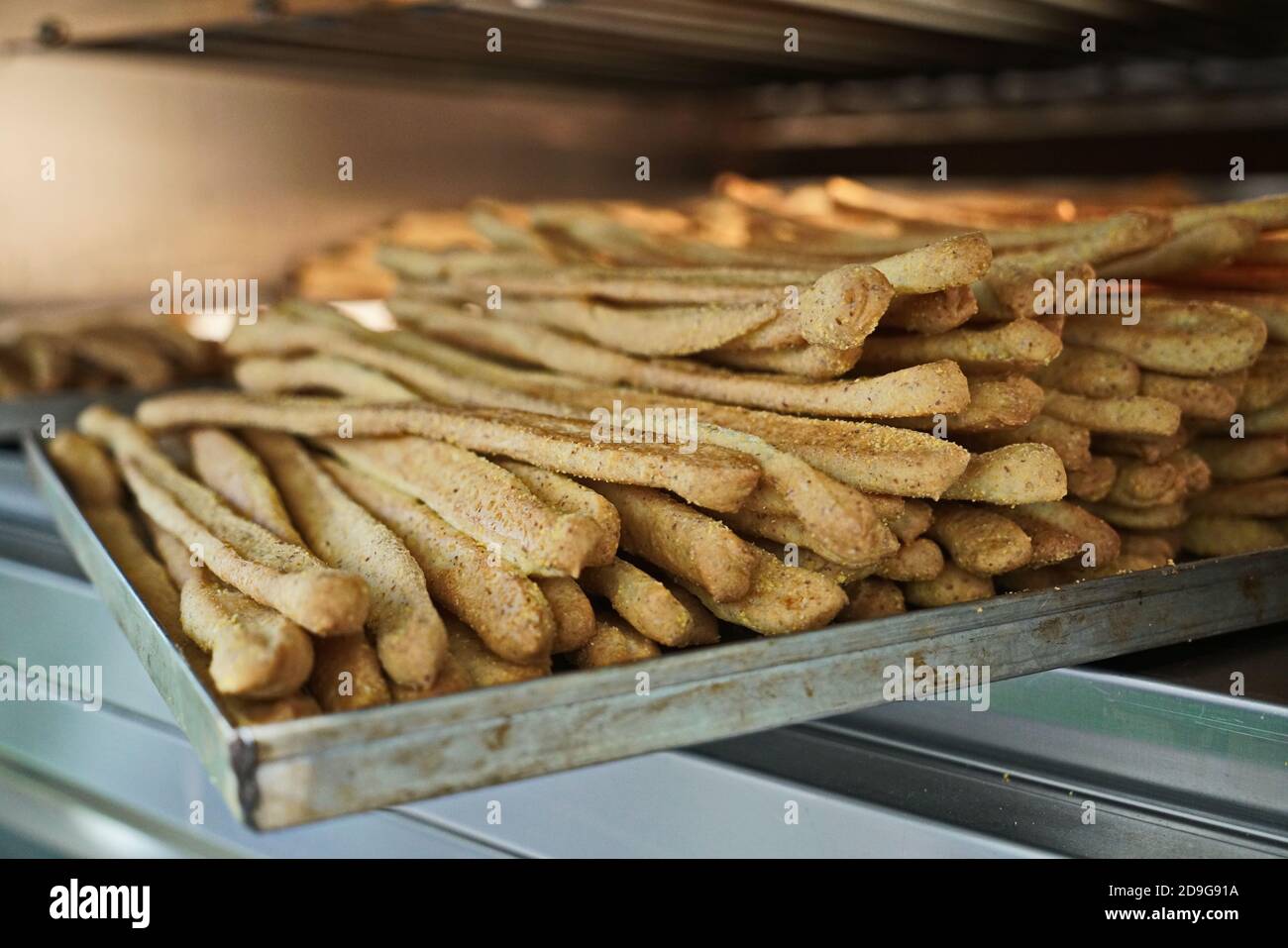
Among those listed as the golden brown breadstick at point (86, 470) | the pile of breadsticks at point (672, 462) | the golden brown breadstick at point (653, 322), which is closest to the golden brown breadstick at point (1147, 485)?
the pile of breadsticks at point (672, 462)

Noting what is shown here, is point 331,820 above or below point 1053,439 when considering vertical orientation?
below

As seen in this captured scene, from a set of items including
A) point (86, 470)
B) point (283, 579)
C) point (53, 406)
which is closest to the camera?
point (283, 579)

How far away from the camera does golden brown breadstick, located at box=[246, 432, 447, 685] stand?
3.85ft

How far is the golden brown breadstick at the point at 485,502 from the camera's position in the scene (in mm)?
1251

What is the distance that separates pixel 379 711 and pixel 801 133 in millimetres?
3685

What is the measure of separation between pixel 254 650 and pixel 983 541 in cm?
80

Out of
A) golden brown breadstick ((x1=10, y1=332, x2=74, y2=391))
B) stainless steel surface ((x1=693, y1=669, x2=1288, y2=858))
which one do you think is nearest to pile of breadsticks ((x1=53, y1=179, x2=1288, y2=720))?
stainless steel surface ((x1=693, y1=669, x2=1288, y2=858))

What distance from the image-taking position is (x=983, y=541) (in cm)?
143

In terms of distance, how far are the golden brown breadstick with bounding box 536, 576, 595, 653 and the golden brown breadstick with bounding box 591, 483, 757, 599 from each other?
111 millimetres

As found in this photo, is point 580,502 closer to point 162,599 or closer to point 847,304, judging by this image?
point 847,304

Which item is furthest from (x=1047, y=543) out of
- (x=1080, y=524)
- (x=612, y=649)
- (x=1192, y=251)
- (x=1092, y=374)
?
(x=1192, y=251)

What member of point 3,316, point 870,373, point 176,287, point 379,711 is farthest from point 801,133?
point 379,711

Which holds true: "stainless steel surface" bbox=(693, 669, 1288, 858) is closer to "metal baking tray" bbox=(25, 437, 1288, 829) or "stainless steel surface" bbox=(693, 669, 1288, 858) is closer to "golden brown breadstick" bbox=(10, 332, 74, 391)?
"metal baking tray" bbox=(25, 437, 1288, 829)

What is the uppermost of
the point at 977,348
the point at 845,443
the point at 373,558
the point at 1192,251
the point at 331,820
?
the point at 1192,251
